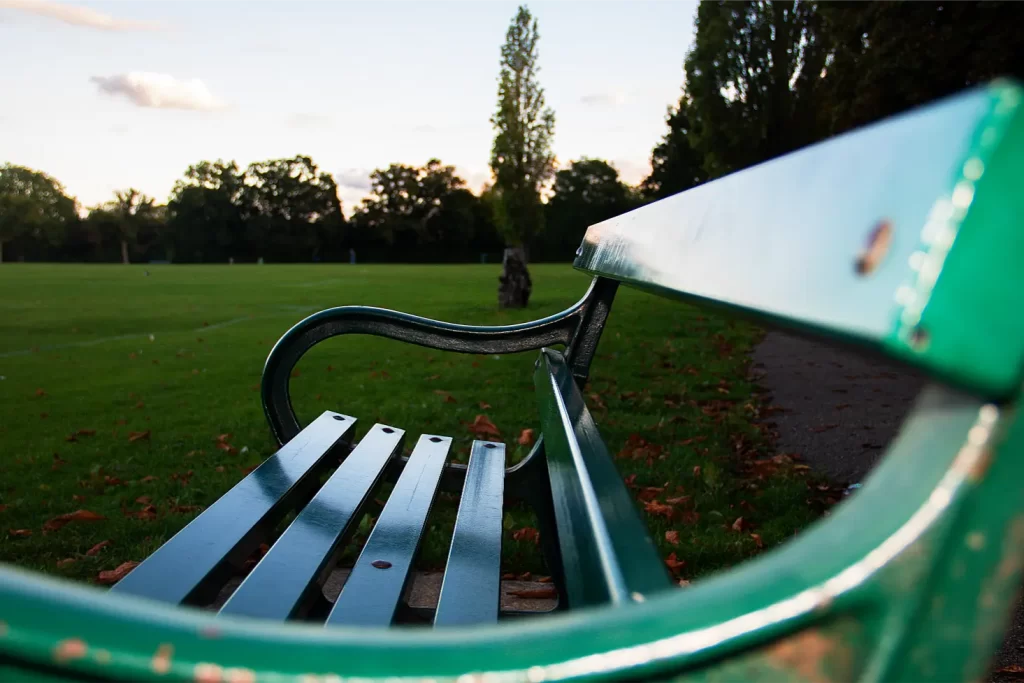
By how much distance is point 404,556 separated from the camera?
149 centimetres

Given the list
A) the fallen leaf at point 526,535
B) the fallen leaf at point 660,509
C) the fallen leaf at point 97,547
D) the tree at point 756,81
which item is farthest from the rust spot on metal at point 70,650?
the tree at point 756,81

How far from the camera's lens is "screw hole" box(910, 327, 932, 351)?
46 cm

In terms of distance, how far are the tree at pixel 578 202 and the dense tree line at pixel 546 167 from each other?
0.17 m

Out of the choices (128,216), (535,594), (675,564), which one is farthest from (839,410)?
(128,216)

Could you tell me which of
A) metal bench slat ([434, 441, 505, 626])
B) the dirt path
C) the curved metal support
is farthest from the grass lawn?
metal bench slat ([434, 441, 505, 626])

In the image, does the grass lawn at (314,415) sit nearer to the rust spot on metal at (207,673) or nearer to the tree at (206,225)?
the rust spot on metal at (207,673)

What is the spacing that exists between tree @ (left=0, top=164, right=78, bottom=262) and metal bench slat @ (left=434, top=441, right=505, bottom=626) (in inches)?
3243

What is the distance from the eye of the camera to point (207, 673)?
517mm

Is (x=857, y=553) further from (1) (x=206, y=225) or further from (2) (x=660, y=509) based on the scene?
(1) (x=206, y=225)

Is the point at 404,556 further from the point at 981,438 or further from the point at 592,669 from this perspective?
the point at 981,438

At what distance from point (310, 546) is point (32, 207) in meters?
87.1

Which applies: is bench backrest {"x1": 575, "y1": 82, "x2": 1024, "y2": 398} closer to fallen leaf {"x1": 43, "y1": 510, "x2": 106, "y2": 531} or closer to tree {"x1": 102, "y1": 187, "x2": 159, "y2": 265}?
fallen leaf {"x1": 43, "y1": 510, "x2": 106, "y2": 531}

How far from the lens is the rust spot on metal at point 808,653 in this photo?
512 millimetres

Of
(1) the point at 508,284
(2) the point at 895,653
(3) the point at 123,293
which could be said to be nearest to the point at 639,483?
(2) the point at 895,653
